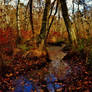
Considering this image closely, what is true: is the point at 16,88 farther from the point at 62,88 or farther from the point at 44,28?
the point at 44,28

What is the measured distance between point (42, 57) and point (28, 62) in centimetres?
131

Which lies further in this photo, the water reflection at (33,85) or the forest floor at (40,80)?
the water reflection at (33,85)

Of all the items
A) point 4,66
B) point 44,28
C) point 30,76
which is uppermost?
point 44,28

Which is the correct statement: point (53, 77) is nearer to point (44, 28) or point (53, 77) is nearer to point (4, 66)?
point (4, 66)

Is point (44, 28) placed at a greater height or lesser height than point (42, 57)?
greater

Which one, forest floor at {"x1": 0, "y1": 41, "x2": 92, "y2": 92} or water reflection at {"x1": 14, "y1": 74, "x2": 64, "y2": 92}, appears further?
water reflection at {"x1": 14, "y1": 74, "x2": 64, "y2": 92}

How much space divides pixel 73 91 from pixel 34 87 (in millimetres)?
1576

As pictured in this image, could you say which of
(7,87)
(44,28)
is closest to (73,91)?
(7,87)

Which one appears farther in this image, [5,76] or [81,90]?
[5,76]

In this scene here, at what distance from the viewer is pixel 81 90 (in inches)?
165

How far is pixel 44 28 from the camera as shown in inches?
395

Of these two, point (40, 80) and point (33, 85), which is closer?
point (33, 85)

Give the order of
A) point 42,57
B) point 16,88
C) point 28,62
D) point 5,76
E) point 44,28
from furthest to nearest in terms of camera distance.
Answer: point 44,28 → point 42,57 → point 28,62 → point 5,76 → point 16,88

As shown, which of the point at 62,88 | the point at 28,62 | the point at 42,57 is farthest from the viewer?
the point at 42,57
